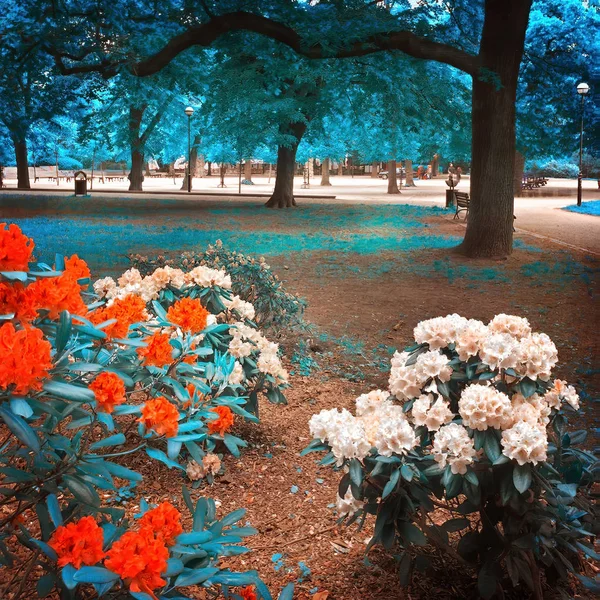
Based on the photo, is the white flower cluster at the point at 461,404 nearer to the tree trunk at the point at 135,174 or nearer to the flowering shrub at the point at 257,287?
the flowering shrub at the point at 257,287

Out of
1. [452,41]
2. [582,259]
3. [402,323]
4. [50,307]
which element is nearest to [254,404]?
[50,307]

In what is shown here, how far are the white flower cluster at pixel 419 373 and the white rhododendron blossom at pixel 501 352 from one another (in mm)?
151

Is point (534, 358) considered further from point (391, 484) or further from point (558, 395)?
point (391, 484)

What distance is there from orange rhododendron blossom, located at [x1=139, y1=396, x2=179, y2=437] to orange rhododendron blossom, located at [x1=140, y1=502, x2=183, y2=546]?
29cm

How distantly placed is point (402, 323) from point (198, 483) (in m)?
4.68

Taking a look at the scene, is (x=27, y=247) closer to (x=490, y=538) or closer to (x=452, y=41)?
(x=490, y=538)

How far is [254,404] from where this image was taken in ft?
14.6

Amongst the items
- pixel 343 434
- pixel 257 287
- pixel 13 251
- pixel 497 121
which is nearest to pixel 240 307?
pixel 257 287

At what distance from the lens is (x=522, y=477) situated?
7.61 feet

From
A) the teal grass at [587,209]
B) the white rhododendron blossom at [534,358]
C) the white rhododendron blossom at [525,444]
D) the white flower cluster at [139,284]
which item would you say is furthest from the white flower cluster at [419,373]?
the teal grass at [587,209]

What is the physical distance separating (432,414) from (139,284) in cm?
249

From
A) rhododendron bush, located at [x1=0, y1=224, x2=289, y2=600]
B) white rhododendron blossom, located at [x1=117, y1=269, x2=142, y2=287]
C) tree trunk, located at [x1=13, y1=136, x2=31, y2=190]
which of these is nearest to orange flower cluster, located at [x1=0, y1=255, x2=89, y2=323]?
rhododendron bush, located at [x1=0, y1=224, x2=289, y2=600]

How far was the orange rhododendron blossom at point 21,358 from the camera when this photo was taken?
167 centimetres

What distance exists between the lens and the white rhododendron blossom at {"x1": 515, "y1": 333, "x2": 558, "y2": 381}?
254 centimetres
